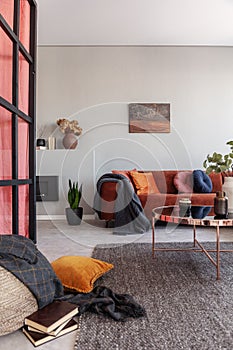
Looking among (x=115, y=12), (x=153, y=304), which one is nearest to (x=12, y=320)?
(x=153, y=304)

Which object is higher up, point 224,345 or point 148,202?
point 148,202

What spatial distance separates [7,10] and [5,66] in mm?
373

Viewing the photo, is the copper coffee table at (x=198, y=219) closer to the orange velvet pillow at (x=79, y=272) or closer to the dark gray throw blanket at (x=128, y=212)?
the orange velvet pillow at (x=79, y=272)

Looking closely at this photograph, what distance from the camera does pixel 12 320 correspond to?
141cm

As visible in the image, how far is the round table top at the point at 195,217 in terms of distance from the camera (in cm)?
211

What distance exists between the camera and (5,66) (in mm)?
2098

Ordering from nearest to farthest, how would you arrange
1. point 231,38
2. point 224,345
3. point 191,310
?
1. point 224,345
2. point 191,310
3. point 231,38

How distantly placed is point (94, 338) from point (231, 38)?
4.55m

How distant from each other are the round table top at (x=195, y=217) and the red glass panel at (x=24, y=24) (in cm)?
170

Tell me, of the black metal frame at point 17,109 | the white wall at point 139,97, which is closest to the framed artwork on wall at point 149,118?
the white wall at point 139,97

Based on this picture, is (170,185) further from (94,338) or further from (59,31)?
(94,338)

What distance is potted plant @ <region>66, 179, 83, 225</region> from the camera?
4.34 metres

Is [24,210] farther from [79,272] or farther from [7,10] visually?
[7,10]

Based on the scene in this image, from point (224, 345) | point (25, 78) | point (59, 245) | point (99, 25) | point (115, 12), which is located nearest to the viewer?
point (224, 345)
